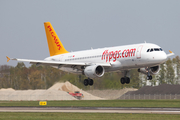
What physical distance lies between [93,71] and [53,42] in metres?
17.2

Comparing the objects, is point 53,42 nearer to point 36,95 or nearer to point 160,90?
point 36,95

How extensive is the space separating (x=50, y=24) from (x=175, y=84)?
48149 millimetres

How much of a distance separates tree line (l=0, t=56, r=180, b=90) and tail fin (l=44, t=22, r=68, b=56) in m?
4.16

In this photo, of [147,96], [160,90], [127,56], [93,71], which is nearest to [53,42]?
[93,71]

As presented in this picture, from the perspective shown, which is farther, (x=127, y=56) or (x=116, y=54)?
(x=116, y=54)

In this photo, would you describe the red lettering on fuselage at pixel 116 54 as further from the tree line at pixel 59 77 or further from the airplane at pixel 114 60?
the tree line at pixel 59 77

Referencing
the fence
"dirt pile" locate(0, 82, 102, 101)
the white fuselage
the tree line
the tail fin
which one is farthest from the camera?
"dirt pile" locate(0, 82, 102, 101)

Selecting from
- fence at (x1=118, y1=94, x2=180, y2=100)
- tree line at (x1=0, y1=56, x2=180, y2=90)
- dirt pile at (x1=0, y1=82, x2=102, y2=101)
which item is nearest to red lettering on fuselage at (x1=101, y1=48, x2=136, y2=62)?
tree line at (x1=0, y1=56, x2=180, y2=90)

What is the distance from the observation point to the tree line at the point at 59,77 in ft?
208

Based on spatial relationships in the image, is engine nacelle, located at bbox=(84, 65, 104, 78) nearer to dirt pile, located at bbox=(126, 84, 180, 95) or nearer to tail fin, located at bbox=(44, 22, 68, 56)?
tail fin, located at bbox=(44, 22, 68, 56)

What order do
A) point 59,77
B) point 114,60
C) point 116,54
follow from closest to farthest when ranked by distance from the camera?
point 116,54, point 114,60, point 59,77

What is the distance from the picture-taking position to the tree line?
6346 cm

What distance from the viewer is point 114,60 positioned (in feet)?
172

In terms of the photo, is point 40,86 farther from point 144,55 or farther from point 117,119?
point 117,119
